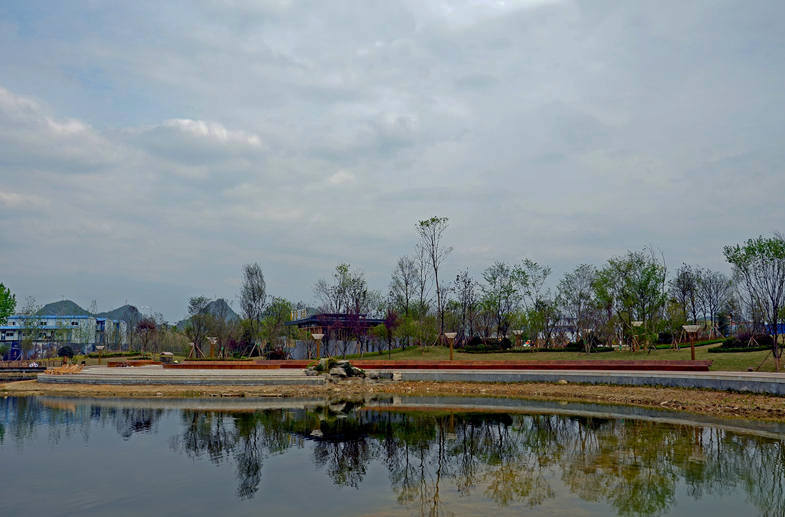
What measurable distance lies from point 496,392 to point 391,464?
10867 mm

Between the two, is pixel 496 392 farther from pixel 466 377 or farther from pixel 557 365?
pixel 557 365

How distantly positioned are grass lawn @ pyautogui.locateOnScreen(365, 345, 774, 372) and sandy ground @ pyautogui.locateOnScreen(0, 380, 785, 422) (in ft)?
22.1

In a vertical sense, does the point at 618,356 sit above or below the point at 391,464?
above

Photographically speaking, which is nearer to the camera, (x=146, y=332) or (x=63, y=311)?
(x=146, y=332)

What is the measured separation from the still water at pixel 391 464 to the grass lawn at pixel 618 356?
10.2 m

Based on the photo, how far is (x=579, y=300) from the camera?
132 feet

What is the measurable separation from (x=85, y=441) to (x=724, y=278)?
55.2 m

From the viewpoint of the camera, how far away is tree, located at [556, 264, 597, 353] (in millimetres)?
38812

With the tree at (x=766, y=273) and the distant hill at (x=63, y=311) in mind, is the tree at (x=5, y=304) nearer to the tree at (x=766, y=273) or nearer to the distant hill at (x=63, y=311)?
the distant hill at (x=63, y=311)

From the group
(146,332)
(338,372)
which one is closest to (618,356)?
(338,372)

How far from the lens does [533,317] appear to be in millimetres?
41000

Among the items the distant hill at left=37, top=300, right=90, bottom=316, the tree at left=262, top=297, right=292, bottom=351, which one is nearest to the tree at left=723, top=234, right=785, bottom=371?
the tree at left=262, top=297, right=292, bottom=351

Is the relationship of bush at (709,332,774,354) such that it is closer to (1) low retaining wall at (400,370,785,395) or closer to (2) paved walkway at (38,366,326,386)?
(1) low retaining wall at (400,370,785,395)

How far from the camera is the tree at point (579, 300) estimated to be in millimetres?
38812
